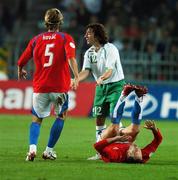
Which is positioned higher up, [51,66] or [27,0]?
[27,0]

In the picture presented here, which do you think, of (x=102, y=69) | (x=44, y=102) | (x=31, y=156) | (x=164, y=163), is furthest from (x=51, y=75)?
(x=164, y=163)

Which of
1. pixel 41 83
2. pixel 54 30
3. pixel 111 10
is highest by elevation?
pixel 111 10

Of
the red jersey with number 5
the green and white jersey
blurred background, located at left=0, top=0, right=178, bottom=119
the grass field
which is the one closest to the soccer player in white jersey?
the green and white jersey

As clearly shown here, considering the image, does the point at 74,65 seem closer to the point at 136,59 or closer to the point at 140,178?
the point at 140,178

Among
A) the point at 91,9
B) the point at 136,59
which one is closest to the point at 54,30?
the point at 136,59

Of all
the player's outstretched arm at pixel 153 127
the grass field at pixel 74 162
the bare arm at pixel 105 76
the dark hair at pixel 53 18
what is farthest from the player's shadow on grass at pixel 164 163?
the dark hair at pixel 53 18

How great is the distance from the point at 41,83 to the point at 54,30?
86cm

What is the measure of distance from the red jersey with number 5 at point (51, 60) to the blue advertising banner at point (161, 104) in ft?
34.3

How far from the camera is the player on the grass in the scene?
12109 millimetres

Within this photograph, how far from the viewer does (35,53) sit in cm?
1271

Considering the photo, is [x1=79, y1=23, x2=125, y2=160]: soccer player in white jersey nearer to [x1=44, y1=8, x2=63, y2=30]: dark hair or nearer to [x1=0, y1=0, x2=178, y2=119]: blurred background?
[x1=44, y1=8, x2=63, y2=30]: dark hair

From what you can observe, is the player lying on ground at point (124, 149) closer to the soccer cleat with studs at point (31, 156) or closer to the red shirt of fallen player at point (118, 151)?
the red shirt of fallen player at point (118, 151)

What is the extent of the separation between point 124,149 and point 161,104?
11106mm

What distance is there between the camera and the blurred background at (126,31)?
82.2 ft
